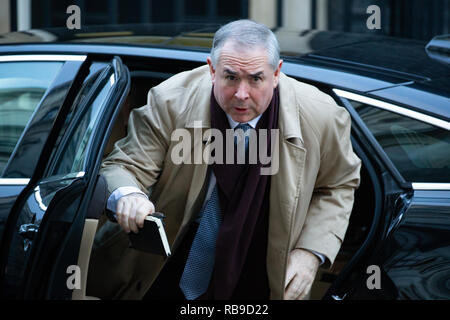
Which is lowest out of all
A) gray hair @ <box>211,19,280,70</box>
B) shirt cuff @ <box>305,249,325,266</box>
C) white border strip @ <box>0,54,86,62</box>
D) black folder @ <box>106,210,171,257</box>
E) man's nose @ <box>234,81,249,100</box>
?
shirt cuff @ <box>305,249,325,266</box>

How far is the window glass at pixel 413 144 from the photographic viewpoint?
2.56 meters

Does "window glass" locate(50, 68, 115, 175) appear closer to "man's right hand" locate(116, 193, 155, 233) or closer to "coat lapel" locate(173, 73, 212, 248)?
"man's right hand" locate(116, 193, 155, 233)

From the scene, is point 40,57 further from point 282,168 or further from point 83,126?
point 282,168

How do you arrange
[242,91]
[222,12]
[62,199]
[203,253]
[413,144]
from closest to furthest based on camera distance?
[62,199], [242,91], [413,144], [203,253], [222,12]

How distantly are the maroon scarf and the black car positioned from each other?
30cm

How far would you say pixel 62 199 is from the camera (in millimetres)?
2221

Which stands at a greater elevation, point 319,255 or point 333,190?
point 333,190

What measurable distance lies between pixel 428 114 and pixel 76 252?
4.23 ft

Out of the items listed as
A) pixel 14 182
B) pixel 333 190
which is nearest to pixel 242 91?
pixel 333 190

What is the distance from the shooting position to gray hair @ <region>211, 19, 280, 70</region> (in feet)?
8.20

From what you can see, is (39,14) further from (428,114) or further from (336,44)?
(428,114)

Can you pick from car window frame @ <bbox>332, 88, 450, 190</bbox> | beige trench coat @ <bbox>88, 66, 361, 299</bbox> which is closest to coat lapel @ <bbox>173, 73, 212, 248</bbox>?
beige trench coat @ <bbox>88, 66, 361, 299</bbox>

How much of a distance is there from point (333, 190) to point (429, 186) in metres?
0.35
